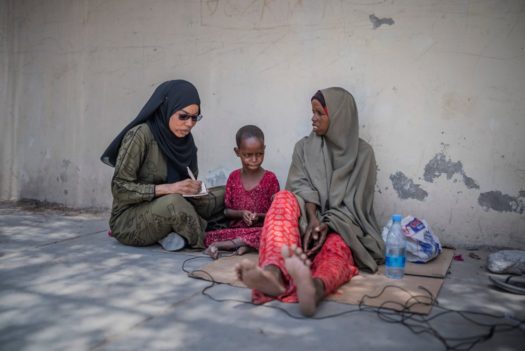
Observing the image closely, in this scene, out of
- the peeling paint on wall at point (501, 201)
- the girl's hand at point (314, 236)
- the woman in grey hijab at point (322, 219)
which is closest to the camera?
the woman in grey hijab at point (322, 219)

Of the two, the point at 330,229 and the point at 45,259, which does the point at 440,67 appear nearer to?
→ the point at 330,229

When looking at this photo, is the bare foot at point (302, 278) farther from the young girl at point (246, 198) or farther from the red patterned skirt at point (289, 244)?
the young girl at point (246, 198)

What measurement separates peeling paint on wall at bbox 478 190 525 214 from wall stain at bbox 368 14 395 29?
1.71 m

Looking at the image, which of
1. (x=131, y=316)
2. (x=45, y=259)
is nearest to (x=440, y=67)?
(x=131, y=316)

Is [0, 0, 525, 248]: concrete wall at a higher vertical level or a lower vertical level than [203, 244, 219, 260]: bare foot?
higher

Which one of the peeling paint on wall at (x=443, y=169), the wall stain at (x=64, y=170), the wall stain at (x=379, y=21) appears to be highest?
the wall stain at (x=379, y=21)

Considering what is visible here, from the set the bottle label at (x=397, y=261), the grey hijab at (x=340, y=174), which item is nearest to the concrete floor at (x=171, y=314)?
the bottle label at (x=397, y=261)

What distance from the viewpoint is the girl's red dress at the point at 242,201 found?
401 cm

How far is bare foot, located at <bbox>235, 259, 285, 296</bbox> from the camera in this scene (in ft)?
8.04

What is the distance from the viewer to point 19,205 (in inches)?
236

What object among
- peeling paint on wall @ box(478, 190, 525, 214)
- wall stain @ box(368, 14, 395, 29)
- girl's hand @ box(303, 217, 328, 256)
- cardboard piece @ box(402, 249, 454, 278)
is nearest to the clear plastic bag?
cardboard piece @ box(402, 249, 454, 278)

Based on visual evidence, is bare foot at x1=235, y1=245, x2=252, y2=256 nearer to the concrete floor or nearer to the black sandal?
the concrete floor

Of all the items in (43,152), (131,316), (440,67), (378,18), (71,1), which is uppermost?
(71,1)

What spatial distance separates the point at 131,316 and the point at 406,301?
1.49m
